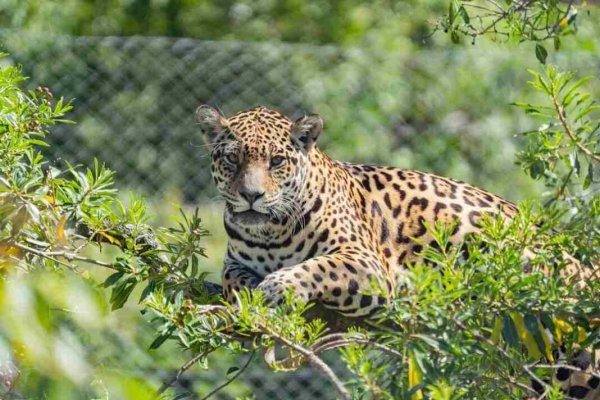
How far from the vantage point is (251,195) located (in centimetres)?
440

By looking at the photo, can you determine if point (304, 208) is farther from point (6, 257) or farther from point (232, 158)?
point (6, 257)

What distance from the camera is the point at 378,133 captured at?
7.39 metres

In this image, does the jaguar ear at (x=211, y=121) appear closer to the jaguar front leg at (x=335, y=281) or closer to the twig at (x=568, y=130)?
the jaguar front leg at (x=335, y=281)

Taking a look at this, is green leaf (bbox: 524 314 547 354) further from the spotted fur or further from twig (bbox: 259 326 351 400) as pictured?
the spotted fur

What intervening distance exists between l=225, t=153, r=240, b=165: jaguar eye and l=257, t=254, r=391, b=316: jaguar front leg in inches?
17.6

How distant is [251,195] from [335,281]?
1.36 feet

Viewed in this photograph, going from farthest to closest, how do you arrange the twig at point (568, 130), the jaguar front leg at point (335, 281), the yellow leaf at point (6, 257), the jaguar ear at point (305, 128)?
the jaguar ear at point (305, 128) → the jaguar front leg at point (335, 281) → the twig at point (568, 130) → the yellow leaf at point (6, 257)

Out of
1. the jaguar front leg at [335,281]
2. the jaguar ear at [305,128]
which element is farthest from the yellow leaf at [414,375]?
the jaguar ear at [305,128]

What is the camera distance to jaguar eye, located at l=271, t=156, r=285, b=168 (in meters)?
4.54

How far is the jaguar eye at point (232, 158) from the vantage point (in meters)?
4.52

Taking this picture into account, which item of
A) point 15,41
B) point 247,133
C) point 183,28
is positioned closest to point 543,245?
point 247,133

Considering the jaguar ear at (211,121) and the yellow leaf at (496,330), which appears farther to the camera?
the jaguar ear at (211,121)

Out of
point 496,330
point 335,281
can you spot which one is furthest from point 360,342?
point 335,281

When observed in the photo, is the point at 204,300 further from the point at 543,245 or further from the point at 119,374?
the point at 119,374
